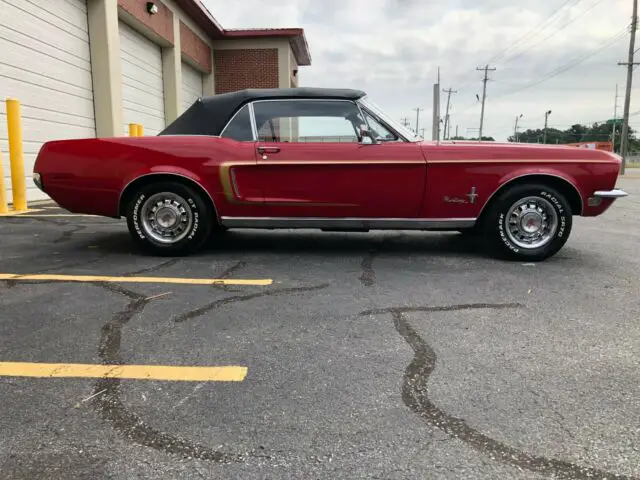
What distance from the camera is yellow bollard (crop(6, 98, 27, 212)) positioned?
7590mm

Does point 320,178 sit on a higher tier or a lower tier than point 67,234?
higher

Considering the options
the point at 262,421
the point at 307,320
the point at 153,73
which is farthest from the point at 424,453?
the point at 153,73

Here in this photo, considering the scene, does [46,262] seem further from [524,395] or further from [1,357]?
[524,395]

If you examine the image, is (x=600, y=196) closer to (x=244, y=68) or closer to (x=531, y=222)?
(x=531, y=222)

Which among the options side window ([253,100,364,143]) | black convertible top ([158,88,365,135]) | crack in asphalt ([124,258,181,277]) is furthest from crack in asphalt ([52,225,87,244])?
side window ([253,100,364,143])

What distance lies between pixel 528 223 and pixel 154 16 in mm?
12835

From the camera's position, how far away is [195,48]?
18359 mm

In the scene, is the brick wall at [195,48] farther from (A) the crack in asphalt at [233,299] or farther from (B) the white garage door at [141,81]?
(A) the crack in asphalt at [233,299]

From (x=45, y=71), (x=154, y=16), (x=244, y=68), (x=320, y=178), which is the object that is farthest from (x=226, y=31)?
(x=320, y=178)

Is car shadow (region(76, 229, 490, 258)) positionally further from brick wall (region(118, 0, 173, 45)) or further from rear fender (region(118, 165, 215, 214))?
brick wall (region(118, 0, 173, 45))

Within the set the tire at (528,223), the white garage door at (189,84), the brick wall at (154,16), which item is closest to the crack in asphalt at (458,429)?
the tire at (528,223)

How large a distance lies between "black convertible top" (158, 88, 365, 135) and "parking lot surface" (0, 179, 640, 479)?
4.46 feet

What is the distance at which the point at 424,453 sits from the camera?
1.84m

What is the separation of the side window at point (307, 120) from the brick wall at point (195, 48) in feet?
43.6
